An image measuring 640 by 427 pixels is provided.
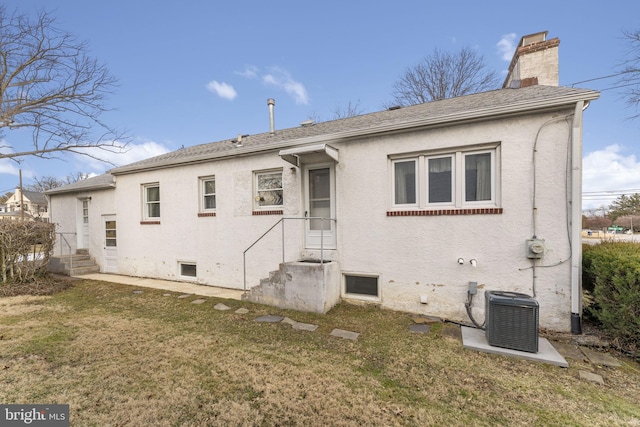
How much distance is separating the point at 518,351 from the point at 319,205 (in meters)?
4.56

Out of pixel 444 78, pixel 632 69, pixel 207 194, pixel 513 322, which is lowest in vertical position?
pixel 513 322

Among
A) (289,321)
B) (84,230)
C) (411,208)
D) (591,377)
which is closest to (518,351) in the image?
(591,377)

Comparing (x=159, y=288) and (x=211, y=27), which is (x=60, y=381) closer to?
(x=159, y=288)

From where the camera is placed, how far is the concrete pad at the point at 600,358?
346 cm

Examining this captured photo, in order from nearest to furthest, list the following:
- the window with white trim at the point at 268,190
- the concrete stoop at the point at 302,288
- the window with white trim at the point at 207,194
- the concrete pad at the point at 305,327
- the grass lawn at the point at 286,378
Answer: the grass lawn at the point at 286,378
the concrete pad at the point at 305,327
the concrete stoop at the point at 302,288
the window with white trim at the point at 268,190
the window with white trim at the point at 207,194

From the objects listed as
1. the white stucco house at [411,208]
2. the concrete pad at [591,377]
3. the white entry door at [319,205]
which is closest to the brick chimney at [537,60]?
the white stucco house at [411,208]

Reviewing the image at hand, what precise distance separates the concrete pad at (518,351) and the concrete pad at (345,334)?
163 centimetres

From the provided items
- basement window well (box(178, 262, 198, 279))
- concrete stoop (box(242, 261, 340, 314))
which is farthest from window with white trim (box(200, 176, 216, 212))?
concrete stoop (box(242, 261, 340, 314))

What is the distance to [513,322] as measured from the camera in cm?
380

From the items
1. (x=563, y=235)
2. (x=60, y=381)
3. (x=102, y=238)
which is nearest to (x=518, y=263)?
(x=563, y=235)

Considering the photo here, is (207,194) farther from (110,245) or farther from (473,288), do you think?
(473,288)

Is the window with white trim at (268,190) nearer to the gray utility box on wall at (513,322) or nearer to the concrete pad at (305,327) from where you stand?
the concrete pad at (305,327)

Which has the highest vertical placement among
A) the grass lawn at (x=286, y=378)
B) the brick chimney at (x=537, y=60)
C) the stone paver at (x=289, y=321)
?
the brick chimney at (x=537, y=60)

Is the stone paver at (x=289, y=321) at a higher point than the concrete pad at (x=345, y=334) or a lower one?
lower
